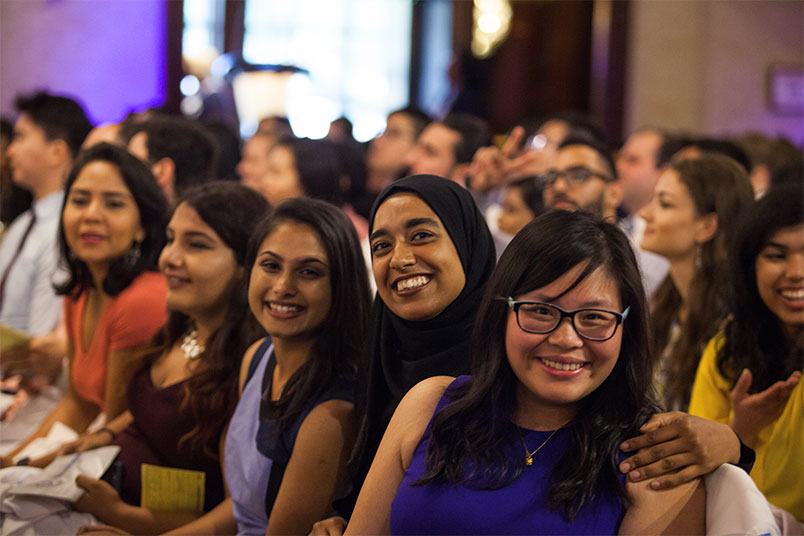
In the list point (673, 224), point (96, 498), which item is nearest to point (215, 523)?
point (96, 498)

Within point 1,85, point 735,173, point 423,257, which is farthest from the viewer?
point 1,85

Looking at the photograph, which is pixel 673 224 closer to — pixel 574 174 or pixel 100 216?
pixel 574 174

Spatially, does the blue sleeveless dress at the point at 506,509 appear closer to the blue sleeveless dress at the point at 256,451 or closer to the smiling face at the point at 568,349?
the smiling face at the point at 568,349

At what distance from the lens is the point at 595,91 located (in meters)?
8.20

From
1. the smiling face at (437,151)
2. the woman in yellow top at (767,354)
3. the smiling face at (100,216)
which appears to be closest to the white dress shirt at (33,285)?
the smiling face at (100,216)

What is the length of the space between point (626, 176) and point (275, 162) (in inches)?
81.2

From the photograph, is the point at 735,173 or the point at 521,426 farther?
the point at 735,173

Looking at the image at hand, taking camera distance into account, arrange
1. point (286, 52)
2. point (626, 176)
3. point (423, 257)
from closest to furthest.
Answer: point (423, 257)
point (626, 176)
point (286, 52)

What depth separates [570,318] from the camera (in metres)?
1.59

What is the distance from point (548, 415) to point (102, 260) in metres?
1.89

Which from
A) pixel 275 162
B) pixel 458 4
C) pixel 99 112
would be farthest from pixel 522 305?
pixel 458 4

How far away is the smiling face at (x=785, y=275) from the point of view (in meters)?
2.22

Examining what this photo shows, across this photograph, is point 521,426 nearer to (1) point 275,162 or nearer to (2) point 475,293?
(2) point 475,293

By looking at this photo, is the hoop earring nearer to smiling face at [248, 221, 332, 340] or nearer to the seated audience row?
the seated audience row
